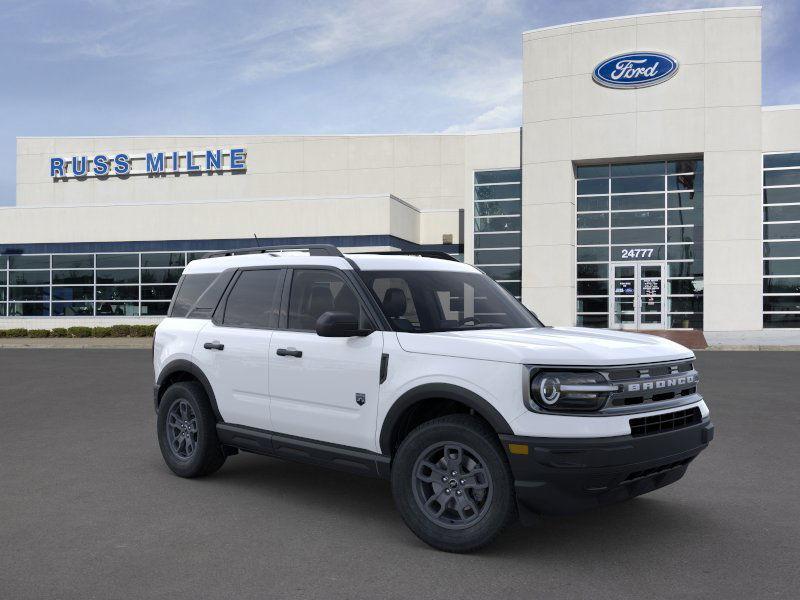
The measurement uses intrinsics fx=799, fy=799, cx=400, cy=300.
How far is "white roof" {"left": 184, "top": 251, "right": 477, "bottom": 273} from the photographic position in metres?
6.18

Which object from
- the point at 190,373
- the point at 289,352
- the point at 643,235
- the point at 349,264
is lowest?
the point at 190,373

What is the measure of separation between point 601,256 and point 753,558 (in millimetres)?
29760

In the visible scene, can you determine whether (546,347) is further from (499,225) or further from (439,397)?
(499,225)

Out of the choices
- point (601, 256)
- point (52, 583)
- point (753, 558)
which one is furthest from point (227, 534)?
point (601, 256)

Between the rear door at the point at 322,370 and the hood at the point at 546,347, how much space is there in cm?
39

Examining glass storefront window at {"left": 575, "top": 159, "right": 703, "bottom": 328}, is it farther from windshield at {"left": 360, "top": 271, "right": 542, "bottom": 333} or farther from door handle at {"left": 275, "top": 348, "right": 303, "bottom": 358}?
door handle at {"left": 275, "top": 348, "right": 303, "bottom": 358}

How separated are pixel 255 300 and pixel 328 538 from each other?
7.44 ft

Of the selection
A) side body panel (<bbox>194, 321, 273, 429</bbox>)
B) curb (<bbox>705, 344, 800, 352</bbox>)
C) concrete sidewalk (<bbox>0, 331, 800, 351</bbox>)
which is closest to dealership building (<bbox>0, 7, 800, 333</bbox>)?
concrete sidewalk (<bbox>0, 331, 800, 351</bbox>)

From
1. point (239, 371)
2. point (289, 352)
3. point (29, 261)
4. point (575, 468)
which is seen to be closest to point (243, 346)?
point (239, 371)

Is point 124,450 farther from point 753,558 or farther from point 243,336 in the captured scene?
point 753,558

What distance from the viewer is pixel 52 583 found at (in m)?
4.55

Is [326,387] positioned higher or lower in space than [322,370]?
lower

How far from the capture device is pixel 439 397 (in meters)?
5.26

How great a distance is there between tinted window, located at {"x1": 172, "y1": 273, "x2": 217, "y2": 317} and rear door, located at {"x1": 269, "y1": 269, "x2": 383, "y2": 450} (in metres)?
1.38
